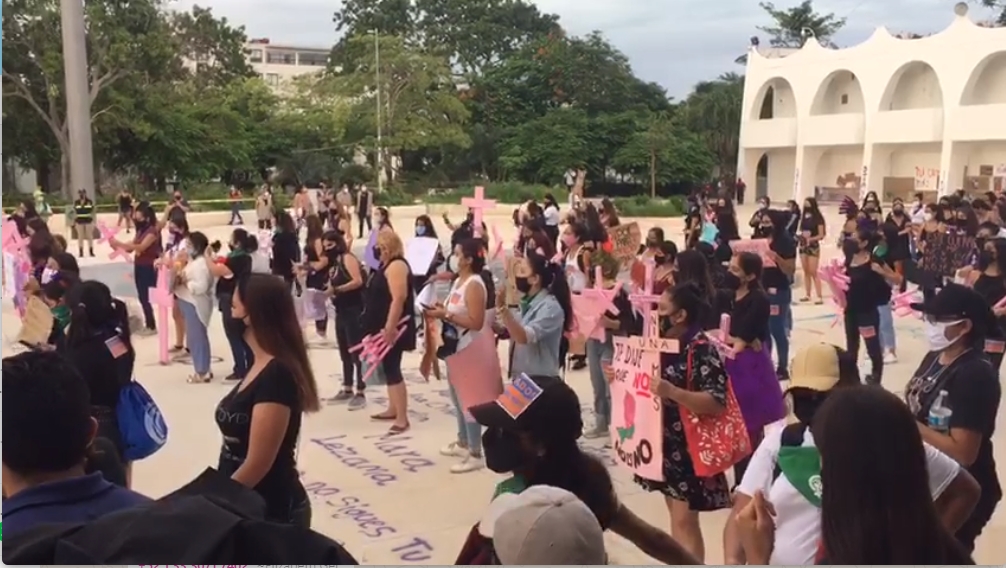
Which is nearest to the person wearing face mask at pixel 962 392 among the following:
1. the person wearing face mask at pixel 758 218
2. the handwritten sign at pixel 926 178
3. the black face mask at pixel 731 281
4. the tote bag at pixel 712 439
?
the tote bag at pixel 712 439

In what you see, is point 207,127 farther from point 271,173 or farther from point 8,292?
point 8,292

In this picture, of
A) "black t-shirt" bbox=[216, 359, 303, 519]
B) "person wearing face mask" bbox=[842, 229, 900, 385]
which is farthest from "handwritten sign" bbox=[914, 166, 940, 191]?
"black t-shirt" bbox=[216, 359, 303, 519]

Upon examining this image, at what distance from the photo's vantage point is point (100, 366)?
11.8ft

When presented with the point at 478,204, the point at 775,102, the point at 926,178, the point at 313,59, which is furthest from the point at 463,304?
the point at 926,178

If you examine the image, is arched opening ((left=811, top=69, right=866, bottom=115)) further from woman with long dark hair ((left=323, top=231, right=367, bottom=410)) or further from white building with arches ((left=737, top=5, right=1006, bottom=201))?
woman with long dark hair ((left=323, top=231, right=367, bottom=410))

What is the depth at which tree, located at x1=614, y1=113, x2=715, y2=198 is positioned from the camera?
712 centimetres

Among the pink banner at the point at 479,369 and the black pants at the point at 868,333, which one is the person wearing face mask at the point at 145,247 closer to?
the pink banner at the point at 479,369

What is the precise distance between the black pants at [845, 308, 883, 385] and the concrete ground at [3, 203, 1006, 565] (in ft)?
2.24

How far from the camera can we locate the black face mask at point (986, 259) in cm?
587

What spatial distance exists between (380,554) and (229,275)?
135 inches

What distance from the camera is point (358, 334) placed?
6.82m

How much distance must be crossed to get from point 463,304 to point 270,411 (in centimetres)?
250

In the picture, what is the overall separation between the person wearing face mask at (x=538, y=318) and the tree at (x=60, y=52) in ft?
25.0

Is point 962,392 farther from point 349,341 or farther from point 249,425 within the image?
point 349,341
